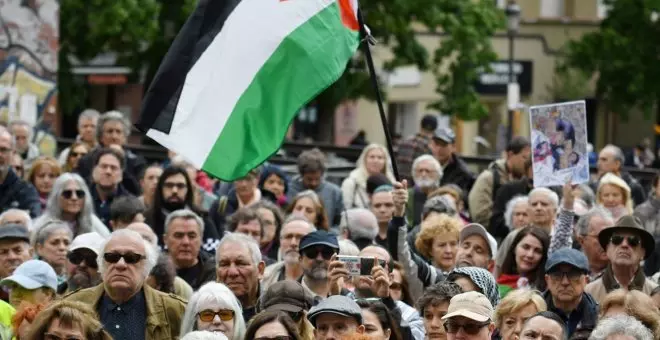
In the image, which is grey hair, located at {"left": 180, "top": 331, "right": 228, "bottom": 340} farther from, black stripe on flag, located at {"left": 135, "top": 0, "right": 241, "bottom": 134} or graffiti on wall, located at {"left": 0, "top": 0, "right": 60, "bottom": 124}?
graffiti on wall, located at {"left": 0, "top": 0, "right": 60, "bottom": 124}

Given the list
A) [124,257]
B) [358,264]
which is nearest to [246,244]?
[358,264]

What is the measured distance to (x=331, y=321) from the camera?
1153cm

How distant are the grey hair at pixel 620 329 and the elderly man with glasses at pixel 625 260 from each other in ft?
9.19

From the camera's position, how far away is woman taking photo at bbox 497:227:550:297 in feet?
47.5

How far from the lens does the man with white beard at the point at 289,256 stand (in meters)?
14.0

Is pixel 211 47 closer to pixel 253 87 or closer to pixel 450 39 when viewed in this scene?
pixel 253 87

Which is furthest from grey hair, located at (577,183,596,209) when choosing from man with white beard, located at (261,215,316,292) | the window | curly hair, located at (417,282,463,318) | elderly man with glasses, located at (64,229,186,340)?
the window

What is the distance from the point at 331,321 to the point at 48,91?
12.9 metres

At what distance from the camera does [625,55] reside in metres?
48.0

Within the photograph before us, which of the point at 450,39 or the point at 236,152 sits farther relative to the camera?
the point at 450,39

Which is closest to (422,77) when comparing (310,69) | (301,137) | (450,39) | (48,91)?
(301,137)

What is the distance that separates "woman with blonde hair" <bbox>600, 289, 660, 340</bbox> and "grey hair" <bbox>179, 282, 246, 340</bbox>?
2.14 meters

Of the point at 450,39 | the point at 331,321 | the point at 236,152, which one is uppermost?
the point at 450,39

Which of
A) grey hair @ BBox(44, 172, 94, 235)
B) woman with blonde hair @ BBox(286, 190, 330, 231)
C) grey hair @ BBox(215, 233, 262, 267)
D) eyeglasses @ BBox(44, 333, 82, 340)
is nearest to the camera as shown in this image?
eyeglasses @ BBox(44, 333, 82, 340)
